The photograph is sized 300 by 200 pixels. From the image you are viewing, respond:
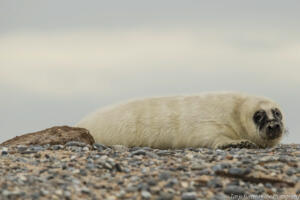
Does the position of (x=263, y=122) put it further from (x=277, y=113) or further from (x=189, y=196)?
(x=189, y=196)

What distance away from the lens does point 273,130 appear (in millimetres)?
11820

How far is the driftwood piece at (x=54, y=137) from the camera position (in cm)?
1116

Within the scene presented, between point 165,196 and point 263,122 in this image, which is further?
point 263,122

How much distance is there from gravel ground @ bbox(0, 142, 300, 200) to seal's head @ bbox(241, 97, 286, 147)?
185cm

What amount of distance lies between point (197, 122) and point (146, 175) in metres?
3.98

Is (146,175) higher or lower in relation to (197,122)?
lower

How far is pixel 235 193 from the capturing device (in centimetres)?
766

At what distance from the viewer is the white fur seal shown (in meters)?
11.8

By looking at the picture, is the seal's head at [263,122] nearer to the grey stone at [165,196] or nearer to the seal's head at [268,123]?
the seal's head at [268,123]

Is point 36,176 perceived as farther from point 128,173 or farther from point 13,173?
point 128,173

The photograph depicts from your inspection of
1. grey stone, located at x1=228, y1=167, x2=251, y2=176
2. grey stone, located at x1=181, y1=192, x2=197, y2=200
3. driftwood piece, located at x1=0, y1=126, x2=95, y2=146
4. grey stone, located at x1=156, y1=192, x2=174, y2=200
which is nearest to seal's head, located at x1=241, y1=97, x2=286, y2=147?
driftwood piece, located at x1=0, y1=126, x2=95, y2=146

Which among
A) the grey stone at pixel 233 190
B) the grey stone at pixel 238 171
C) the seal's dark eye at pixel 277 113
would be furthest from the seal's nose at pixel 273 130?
the grey stone at pixel 233 190

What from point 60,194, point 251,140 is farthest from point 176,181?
point 251,140

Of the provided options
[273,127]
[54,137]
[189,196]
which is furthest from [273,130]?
[189,196]
